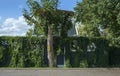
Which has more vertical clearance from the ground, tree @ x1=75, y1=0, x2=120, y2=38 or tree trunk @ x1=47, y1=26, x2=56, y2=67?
tree @ x1=75, y1=0, x2=120, y2=38

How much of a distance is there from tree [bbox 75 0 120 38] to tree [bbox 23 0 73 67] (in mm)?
1812

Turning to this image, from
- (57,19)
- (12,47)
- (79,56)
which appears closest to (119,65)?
(79,56)

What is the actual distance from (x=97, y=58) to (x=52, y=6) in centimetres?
598

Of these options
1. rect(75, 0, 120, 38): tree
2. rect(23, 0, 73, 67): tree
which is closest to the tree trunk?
rect(23, 0, 73, 67): tree

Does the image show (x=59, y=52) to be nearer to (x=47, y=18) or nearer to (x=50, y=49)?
(x=50, y=49)

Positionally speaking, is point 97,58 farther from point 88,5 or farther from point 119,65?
point 88,5

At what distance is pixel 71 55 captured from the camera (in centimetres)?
2781

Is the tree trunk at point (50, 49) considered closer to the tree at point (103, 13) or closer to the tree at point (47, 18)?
the tree at point (47, 18)

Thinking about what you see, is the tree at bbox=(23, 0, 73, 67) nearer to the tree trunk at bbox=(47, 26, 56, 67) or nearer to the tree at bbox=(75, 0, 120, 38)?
the tree trunk at bbox=(47, 26, 56, 67)

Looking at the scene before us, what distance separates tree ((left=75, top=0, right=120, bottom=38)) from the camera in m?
22.7

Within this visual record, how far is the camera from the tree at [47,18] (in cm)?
2648

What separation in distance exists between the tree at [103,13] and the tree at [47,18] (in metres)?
1.81

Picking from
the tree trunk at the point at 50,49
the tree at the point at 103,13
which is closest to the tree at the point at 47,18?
the tree trunk at the point at 50,49

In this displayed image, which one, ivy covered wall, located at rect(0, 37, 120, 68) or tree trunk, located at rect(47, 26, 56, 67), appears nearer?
tree trunk, located at rect(47, 26, 56, 67)
